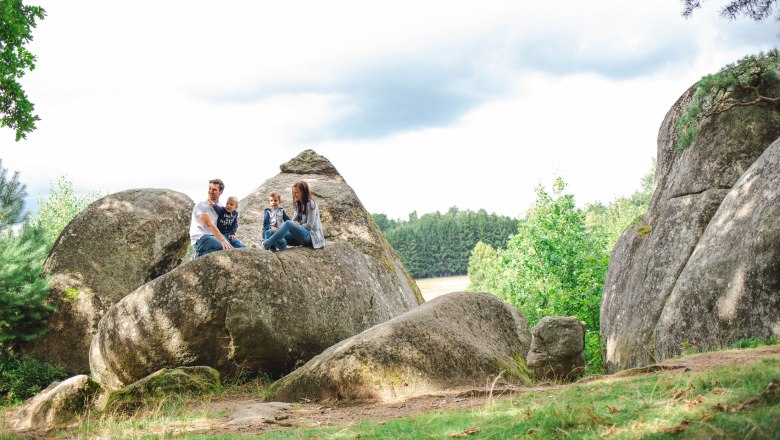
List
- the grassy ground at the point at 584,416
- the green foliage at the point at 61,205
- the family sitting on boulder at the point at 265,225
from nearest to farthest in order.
A: 1. the grassy ground at the point at 584,416
2. the family sitting on boulder at the point at 265,225
3. the green foliage at the point at 61,205

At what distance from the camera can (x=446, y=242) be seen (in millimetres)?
114125

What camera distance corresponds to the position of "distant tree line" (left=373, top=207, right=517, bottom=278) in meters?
113

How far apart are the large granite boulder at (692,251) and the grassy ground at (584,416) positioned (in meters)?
2.44

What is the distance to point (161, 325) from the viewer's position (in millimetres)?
13156

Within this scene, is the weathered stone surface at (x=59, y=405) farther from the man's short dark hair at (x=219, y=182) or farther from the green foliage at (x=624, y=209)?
the green foliage at (x=624, y=209)

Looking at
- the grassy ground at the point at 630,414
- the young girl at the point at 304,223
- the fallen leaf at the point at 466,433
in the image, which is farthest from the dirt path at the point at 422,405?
the young girl at the point at 304,223

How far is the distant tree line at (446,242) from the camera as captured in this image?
11319 cm

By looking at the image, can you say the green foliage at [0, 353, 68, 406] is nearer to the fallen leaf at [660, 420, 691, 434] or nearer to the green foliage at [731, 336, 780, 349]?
the green foliage at [731, 336, 780, 349]

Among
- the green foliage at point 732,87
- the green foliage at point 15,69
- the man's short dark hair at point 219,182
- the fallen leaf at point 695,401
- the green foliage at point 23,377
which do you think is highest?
the green foliage at point 15,69

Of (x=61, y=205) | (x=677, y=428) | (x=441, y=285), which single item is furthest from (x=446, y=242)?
(x=677, y=428)

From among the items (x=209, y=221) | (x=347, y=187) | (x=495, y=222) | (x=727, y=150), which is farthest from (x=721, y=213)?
(x=495, y=222)

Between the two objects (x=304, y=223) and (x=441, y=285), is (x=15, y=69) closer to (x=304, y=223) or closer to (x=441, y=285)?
(x=304, y=223)

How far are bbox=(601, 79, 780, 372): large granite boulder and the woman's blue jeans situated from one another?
24.5 ft

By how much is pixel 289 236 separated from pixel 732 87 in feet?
33.4
